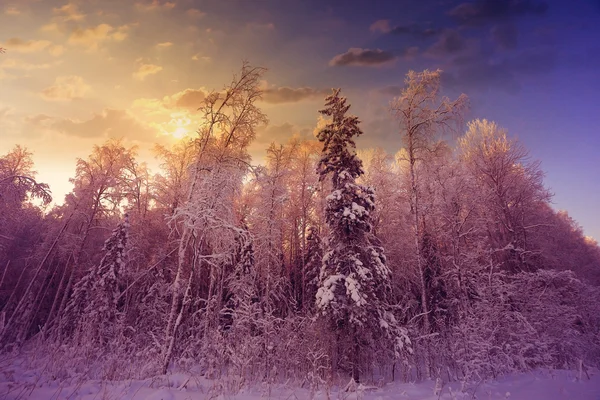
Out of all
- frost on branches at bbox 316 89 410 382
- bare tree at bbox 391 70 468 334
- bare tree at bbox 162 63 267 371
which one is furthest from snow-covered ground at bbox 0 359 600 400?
bare tree at bbox 391 70 468 334

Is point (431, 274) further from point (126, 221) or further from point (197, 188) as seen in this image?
point (126, 221)

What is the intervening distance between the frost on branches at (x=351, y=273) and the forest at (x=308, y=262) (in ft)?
0.26

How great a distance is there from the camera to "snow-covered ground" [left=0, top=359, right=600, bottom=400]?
17.5 ft

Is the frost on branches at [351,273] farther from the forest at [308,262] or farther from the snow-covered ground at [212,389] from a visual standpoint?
the snow-covered ground at [212,389]

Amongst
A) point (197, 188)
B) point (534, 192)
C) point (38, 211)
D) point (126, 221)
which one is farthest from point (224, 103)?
point (38, 211)

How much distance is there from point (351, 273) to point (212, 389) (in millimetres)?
6605

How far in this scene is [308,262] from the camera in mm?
21750

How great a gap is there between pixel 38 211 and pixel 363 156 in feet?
113

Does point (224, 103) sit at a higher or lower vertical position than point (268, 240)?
higher

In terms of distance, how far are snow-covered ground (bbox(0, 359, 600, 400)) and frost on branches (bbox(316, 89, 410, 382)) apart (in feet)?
10.2

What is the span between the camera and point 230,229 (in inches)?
434

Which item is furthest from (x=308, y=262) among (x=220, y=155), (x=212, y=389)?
(x=212, y=389)

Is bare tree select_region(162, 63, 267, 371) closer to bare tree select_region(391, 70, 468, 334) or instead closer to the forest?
the forest

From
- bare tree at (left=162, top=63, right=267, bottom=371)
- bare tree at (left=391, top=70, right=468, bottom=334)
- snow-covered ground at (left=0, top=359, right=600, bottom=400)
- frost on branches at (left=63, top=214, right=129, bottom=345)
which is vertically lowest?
snow-covered ground at (left=0, top=359, right=600, bottom=400)
